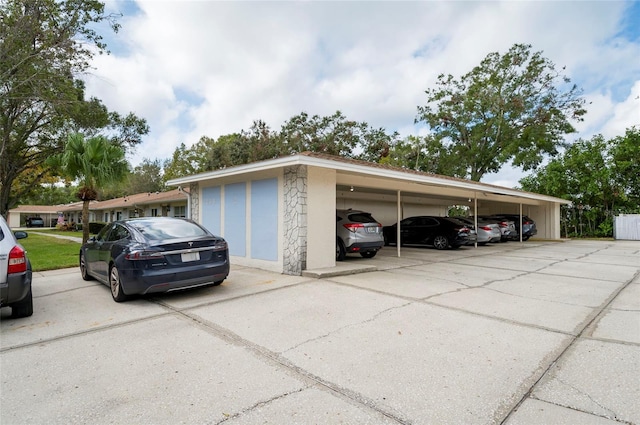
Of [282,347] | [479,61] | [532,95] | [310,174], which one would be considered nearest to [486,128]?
[532,95]

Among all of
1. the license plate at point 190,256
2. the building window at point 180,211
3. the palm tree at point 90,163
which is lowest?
the license plate at point 190,256

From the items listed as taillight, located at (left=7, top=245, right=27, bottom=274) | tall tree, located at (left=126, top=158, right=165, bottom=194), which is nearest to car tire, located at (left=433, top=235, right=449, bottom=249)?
taillight, located at (left=7, top=245, right=27, bottom=274)

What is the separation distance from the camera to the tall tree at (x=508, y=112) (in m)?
26.5

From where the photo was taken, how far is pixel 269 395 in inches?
106

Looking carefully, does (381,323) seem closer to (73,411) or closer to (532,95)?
(73,411)

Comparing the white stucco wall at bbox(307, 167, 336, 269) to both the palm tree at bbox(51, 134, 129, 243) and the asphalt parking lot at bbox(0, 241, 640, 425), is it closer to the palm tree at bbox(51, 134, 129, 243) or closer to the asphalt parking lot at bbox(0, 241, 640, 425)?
the asphalt parking lot at bbox(0, 241, 640, 425)

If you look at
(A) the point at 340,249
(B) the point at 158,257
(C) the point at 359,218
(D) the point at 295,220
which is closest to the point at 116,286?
(B) the point at 158,257

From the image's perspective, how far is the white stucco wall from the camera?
814 cm

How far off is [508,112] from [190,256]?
29.2m

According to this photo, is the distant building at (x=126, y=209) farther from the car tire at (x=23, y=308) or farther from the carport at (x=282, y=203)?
the car tire at (x=23, y=308)

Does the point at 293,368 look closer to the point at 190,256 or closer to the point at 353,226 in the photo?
the point at 190,256

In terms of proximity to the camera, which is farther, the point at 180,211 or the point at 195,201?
the point at 180,211

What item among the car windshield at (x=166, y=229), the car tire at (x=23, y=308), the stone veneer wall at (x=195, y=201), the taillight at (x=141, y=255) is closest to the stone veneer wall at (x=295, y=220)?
the car windshield at (x=166, y=229)

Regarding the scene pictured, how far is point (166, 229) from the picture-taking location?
6.03 m
